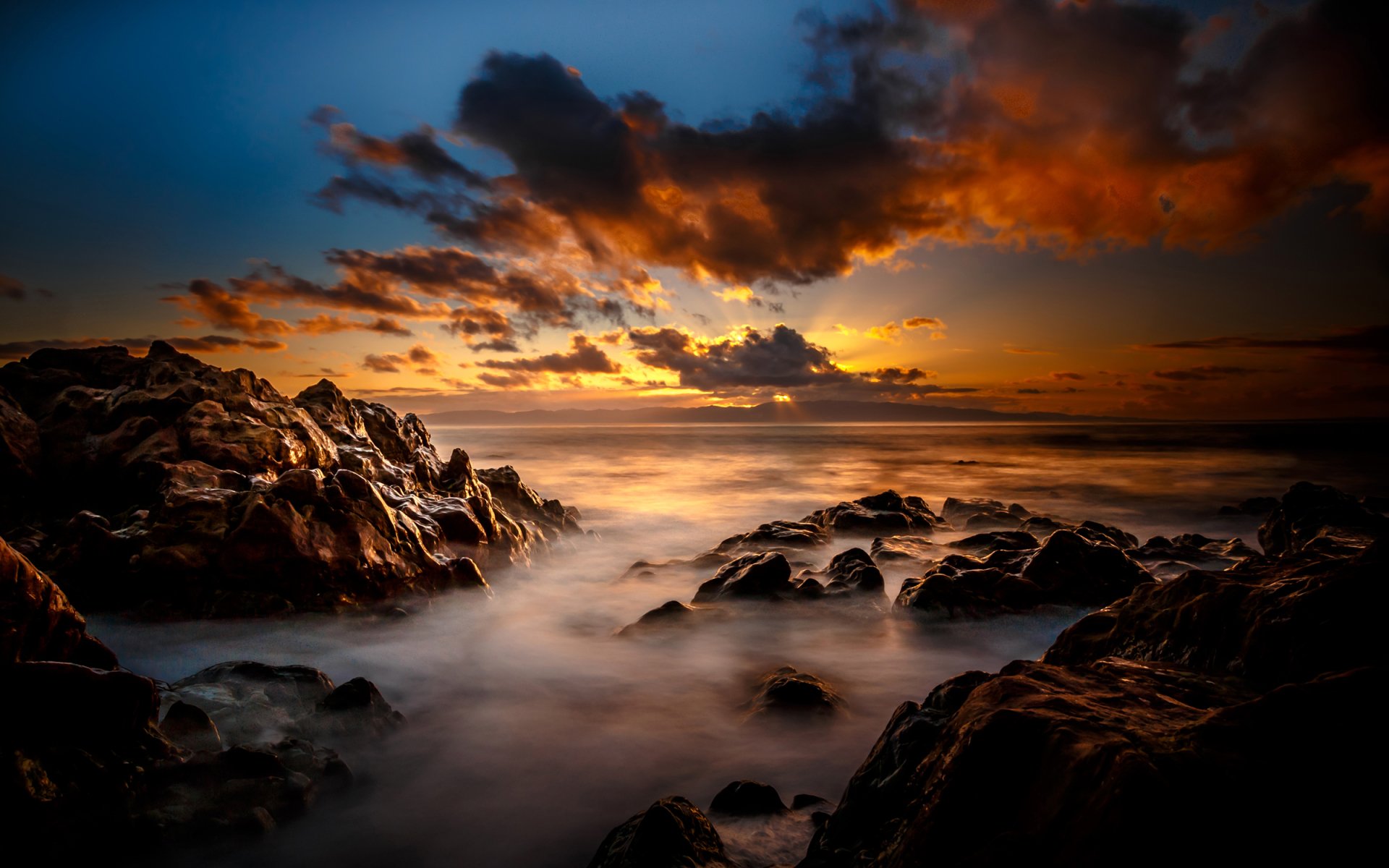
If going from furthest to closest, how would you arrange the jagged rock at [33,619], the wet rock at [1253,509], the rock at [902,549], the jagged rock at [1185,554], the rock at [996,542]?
1. the wet rock at [1253,509]
2. the rock at [902,549]
3. the rock at [996,542]
4. the jagged rock at [1185,554]
5. the jagged rock at [33,619]

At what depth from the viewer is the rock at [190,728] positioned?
151 inches

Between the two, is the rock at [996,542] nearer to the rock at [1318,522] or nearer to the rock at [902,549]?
the rock at [902,549]

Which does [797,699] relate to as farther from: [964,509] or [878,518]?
[964,509]

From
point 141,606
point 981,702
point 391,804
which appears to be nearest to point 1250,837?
point 981,702

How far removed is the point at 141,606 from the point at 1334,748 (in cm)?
946

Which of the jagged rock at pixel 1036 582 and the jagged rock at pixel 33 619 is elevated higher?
the jagged rock at pixel 33 619

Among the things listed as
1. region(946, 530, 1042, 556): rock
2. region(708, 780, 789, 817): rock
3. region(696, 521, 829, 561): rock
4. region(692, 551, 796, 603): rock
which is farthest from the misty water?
region(946, 530, 1042, 556): rock

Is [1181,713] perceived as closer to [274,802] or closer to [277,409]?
[274,802]

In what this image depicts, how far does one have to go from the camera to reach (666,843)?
265cm

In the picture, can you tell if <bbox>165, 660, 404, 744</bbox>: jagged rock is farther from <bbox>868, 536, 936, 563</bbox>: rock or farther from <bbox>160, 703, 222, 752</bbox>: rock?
<bbox>868, 536, 936, 563</bbox>: rock

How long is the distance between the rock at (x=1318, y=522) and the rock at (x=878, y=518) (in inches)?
247

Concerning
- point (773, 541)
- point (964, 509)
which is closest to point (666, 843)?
point (773, 541)

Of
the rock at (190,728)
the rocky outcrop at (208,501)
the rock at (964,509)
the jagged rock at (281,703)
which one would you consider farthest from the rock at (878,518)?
the rock at (190,728)

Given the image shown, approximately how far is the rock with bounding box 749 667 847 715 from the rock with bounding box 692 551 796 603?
9.83 feet
